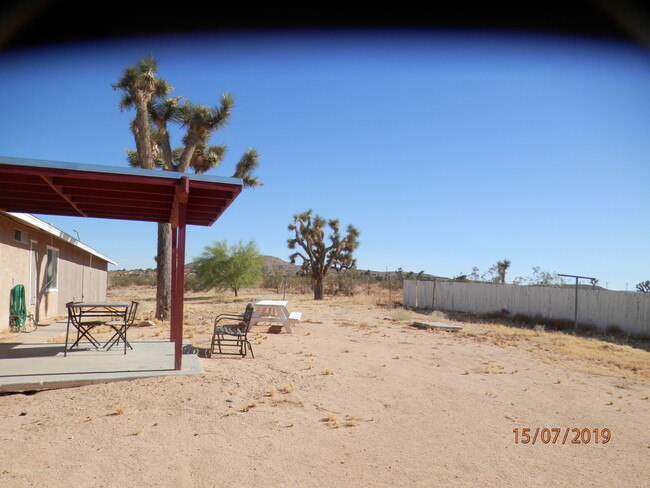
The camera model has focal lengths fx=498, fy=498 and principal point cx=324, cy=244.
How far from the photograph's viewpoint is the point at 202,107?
17.1 metres

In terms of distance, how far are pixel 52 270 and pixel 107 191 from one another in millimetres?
8420

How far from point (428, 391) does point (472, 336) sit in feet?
29.0

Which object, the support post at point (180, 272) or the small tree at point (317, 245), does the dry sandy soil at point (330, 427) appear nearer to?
the support post at point (180, 272)

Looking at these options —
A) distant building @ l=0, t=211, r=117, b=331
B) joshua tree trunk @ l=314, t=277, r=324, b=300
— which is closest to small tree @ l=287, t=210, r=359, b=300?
joshua tree trunk @ l=314, t=277, r=324, b=300

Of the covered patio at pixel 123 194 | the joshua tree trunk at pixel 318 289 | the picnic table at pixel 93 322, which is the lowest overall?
the joshua tree trunk at pixel 318 289

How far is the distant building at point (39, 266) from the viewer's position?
37.9ft

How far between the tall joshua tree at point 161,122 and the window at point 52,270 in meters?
3.17

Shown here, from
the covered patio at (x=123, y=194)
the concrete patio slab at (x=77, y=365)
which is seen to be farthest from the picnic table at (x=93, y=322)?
the covered patio at (x=123, y=194)

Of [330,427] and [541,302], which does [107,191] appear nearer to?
[330,427]

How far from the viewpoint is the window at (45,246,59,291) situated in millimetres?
15369

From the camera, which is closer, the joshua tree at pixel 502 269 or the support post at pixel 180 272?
the support post at pixel 180 272
